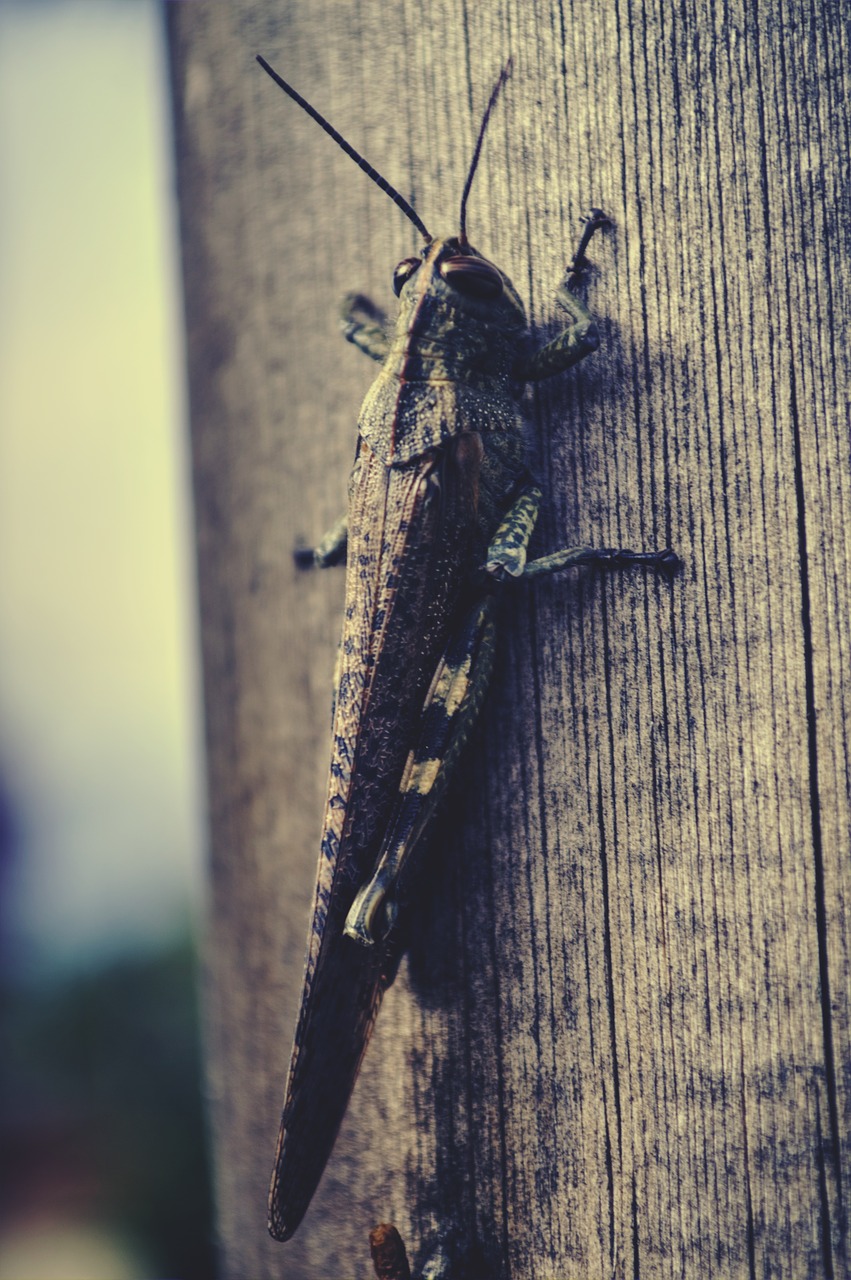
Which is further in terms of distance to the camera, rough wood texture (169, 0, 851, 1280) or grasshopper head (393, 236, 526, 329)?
grasshopper head (393, 236, 526, 329)

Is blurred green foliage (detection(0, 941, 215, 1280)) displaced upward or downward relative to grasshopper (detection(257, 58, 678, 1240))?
downward

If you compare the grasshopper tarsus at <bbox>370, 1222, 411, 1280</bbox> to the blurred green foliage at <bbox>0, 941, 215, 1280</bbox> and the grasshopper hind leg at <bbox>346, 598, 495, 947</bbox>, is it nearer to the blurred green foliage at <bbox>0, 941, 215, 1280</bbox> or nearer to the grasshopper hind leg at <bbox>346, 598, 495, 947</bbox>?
the grasshopper hind leg at <bbox>346, 598, 495, 947</bbox>

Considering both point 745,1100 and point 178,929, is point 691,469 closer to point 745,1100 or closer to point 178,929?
point 745,1100

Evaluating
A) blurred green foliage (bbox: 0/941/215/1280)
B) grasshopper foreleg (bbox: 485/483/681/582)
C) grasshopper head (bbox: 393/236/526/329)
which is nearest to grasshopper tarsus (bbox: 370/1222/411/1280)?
grasshopper foreleg (bbox: 485/483/681/582)

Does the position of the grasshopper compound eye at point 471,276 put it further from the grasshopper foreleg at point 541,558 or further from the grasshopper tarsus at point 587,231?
the grasshopper foreleg at point 541,558

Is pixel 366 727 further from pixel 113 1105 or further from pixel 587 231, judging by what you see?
pixel 113 1105

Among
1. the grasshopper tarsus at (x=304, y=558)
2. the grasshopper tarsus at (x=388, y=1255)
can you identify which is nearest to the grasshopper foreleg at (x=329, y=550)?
the grasshopper tarsus at (x=304, y=558)
